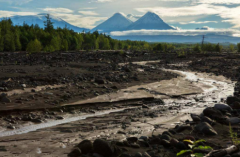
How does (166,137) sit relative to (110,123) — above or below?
above

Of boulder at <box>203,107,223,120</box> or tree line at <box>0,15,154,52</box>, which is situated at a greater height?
tree line at <box>0,15,154,52</box>

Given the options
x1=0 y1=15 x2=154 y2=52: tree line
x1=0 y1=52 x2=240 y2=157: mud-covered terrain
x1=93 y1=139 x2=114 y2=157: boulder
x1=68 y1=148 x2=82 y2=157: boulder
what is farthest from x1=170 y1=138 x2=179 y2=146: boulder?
x1=0 y1=15 x2=154 y2=52: tree line

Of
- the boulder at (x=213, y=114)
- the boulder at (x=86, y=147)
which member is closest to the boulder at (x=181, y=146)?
the boulder at (x=86, y=147)

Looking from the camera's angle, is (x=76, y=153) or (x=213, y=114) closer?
(x=76, y=153)

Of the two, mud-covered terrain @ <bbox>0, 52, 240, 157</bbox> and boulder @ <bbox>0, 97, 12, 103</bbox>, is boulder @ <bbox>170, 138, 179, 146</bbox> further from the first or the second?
boulder @ <bbox>0, 97, 12, 103</bbox>

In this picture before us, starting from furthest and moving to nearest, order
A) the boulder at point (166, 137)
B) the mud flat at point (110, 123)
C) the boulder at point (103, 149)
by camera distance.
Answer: the mud flat at point (110, 123) < the boulder at point (166, 137) < the boulder at point (103, 149)

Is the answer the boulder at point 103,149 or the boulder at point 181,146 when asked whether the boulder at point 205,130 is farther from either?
the boulder at point 103,149

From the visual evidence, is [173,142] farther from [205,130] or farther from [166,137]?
[205,130]

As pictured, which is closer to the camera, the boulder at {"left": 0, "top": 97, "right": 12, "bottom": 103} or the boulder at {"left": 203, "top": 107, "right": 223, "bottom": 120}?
the boulder at {"left": 203, "top": 107, "right": 223, "bottom": 120}

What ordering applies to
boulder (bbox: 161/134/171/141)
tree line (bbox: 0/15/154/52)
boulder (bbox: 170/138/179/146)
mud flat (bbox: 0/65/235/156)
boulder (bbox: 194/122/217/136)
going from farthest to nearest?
1. tree line (bbox: 0/15/154/52)
2. boulder (bbox: 194/122/217/136)
3. mud flat (bbox: 0/65/235/156)
4. boulder (bbox: 161/134/171/141)
5. boulder (bbox: 170/138/179/146)

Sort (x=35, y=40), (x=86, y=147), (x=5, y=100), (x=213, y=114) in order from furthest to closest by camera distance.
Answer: (x=35, y=40), (x=5, y=100), (x=213, y=114), (x=86, y=147)

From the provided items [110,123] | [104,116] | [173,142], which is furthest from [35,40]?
[173,142]

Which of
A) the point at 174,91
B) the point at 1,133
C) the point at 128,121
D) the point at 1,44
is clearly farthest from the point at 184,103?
the point at 1,44

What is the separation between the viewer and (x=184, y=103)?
45.1 feet
